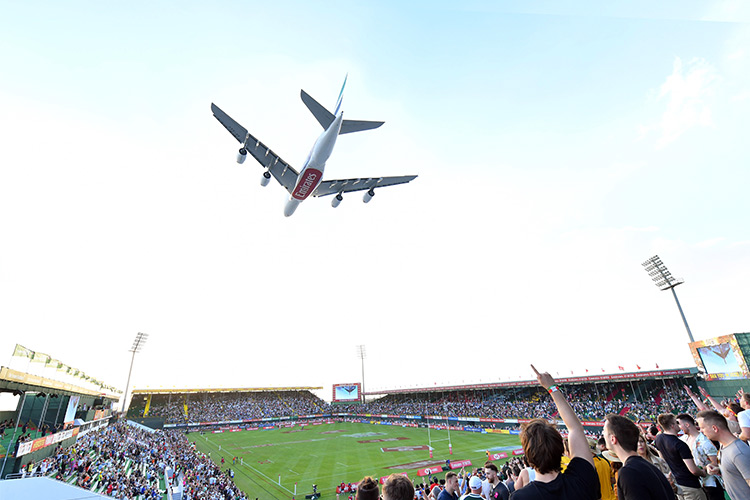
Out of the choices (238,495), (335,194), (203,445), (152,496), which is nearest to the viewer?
(152,496)

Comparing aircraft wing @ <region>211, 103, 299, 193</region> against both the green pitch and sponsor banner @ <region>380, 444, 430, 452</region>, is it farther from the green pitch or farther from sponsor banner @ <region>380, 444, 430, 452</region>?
sponsor banner @ <region>380, 444, 430, 452</region>

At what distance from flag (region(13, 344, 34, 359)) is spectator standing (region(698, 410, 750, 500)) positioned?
30.1 meters

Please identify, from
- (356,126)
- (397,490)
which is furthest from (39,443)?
(397,490)

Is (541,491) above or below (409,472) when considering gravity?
above

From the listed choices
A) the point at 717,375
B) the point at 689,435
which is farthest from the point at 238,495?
the point at 717,375

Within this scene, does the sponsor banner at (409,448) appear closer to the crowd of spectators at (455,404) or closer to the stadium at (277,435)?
the stadium at (277,435)

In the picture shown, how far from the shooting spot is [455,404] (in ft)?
219

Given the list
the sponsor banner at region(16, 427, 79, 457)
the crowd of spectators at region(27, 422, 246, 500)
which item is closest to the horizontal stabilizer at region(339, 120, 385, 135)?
the crowd of spectators at region(27, 422, 246, 500)

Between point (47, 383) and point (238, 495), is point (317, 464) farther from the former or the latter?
point (47, 383)

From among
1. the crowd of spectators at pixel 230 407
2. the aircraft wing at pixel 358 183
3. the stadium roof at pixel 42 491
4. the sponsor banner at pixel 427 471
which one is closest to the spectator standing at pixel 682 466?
the stadium roof at pixel 42 491

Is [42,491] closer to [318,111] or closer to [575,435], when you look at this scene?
[575,435]

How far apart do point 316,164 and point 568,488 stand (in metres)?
20.2

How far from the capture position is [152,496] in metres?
19.5

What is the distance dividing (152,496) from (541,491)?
80.8 ft
